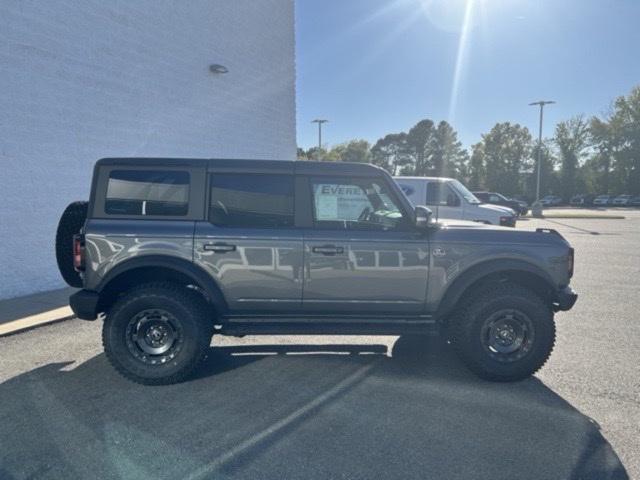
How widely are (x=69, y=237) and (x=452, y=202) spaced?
27.9ft

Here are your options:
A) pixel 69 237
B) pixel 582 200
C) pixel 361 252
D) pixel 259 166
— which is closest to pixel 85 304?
pixel 69 237

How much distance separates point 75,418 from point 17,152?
16.1ft

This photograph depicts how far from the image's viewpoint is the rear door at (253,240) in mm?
3457

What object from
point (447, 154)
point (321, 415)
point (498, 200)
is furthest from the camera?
point (447, 154)

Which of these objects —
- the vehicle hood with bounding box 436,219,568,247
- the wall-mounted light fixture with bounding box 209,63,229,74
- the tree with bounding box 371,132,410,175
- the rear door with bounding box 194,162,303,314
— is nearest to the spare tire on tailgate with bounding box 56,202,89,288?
the rear door with bounding box 194,162,303,314

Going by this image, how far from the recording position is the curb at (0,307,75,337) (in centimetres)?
473

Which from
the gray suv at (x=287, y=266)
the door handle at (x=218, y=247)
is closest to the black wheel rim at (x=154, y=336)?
the gray suv at (x=287, y=266)

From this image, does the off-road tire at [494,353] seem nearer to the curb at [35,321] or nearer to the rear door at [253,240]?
the rear door at [253,240]

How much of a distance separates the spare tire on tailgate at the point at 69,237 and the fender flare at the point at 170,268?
603mm

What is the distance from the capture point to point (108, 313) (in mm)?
3473

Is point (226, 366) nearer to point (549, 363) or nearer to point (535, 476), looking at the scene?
point (535, 476)

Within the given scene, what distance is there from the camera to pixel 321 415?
297cm

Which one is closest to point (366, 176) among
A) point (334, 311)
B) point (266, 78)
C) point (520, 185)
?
point (334, 311)

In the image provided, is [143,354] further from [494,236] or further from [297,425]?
[494,236]
